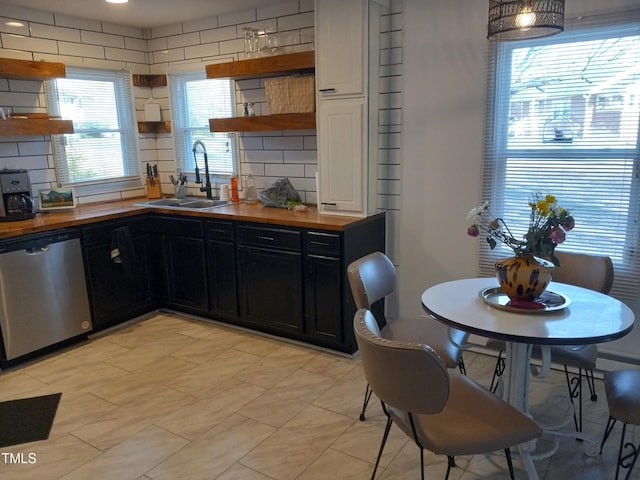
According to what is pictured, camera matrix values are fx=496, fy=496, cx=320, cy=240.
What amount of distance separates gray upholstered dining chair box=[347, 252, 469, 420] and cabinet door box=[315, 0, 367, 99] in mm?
1266

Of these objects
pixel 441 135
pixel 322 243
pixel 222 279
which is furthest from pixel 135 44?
pixel 441 135

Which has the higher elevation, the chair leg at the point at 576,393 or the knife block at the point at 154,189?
the knife block at the point at 154,189

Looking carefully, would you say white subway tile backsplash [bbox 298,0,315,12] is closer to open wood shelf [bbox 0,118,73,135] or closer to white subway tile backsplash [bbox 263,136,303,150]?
white subway tile backsplash [bbox 263,136,303,150]

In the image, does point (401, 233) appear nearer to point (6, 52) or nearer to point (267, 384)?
point (267, 384)

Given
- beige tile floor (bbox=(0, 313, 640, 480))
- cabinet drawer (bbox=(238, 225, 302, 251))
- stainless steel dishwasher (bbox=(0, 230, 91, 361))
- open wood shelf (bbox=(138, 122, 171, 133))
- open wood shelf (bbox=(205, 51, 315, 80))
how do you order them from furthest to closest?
1. open wood shelf (bbox=(138, 122, 171, 133))
2. open wood shelf (bbox=(205, 51, 315, 80))
3. cabinet drawer (bbox=(238, 225, 302, 251))
4. stainless steel dishwasher (bbox=(0, 230, 91, 361))
5. beige tile floor (bbox=(0, 313, 640, 480))

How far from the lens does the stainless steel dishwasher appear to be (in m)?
3.20

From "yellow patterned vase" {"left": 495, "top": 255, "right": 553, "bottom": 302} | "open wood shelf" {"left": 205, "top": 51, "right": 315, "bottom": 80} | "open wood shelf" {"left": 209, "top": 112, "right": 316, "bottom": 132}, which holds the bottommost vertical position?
"yellow patterned vase" {"left": 495, "top": 255, "right": 553, "bottom": 302}

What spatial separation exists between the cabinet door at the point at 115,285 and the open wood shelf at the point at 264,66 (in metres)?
1.48

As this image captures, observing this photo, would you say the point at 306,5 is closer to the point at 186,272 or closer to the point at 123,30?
the point at 123,30

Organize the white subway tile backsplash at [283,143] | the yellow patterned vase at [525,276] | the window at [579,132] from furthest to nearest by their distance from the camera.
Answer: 1. the white subway tile backsplash at [283,143]
2. the window at [579,132]
3. the yellow patterned vase at [525,276]

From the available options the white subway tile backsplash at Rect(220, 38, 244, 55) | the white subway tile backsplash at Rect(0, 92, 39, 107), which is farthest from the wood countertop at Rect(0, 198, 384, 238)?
the white subway tile backsplash at Rect(220, 38, 244, 55)

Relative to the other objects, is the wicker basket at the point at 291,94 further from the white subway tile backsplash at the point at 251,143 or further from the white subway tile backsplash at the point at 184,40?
the white subway tile backsplash at the point at 184,40

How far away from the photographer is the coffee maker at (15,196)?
347 centimetres

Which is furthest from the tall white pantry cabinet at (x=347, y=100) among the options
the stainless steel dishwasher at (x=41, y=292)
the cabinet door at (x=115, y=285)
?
the stainless steel dishwasher at (x=41, y=292)
